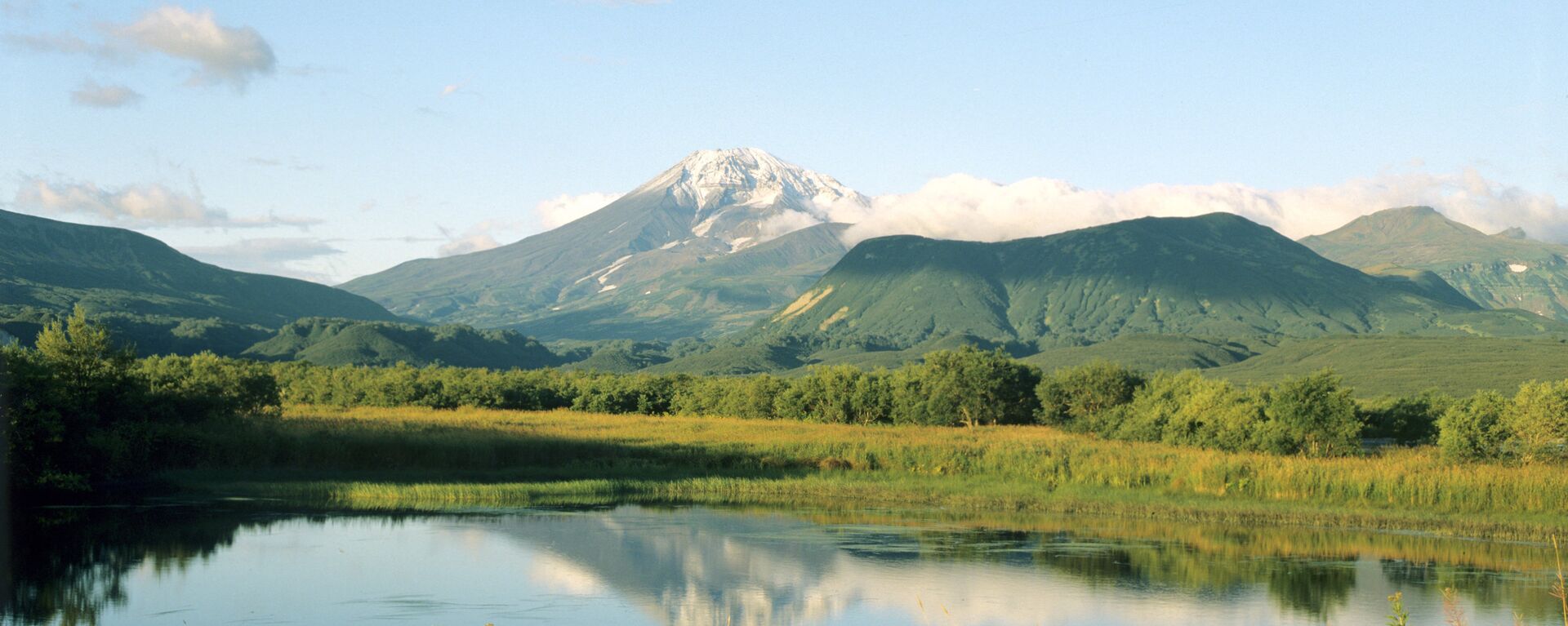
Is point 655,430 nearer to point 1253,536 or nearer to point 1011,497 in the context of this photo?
point 1011,497

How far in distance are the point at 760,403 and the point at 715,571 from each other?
219 feet

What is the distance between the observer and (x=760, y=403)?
10794 centimetres

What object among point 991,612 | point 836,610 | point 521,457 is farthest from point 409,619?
point 521,457

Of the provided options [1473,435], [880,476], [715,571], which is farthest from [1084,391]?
[715,571]

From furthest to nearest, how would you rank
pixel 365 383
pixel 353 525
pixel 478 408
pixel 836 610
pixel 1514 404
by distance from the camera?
pixel 365 383 → pixel 478 408 → pixel 1514 404 → pixel 353 525 → pixel 836 610

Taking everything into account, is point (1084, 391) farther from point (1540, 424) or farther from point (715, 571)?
point (715, 571)

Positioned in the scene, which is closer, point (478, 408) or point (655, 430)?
point (655, 430)

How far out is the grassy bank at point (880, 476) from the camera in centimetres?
5362

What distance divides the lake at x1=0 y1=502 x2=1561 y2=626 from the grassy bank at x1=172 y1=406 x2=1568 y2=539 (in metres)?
4.15

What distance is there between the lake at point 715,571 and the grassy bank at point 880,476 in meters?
4.15

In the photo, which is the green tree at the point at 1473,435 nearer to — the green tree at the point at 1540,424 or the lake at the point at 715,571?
the green tree at the point at 1540,424

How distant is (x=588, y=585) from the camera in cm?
3866

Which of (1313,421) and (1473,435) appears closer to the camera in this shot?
(1473,435)

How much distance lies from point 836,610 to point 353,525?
20.7 meters
